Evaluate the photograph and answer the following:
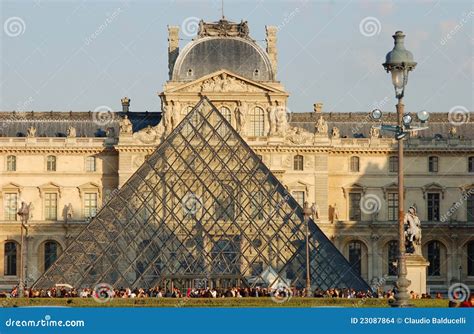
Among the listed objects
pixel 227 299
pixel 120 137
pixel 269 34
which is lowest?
pixel 227 299

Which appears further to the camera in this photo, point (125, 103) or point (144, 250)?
point (125, 103)

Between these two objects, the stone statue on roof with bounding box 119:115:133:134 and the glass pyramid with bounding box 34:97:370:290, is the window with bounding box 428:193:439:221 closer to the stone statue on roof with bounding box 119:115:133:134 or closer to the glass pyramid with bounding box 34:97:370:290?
the stone statue on roof with bounding box 119:115:133:134

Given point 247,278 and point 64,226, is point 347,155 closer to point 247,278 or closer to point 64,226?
point 64,226

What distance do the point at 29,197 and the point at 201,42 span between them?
40.1 ft

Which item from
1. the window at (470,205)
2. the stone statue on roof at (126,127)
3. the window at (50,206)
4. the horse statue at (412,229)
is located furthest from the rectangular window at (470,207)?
the horse statue at (412,229)

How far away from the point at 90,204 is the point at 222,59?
1055 cm

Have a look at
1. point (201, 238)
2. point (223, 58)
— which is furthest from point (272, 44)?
point (201, 238)

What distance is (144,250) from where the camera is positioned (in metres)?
56.0

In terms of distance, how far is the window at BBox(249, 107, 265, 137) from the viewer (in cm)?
8544

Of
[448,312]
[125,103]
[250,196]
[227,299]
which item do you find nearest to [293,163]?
[125,103]

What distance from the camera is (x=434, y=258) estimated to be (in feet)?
291

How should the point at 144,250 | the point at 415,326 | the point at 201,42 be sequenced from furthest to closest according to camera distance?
the point at 201,42, the point at 144,250, the point at 415,326

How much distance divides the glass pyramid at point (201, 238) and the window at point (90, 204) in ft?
90.3

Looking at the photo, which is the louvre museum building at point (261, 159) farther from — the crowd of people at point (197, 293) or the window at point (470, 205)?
the crowd of people at point (197, 293)
